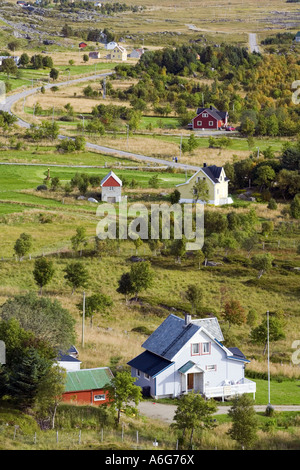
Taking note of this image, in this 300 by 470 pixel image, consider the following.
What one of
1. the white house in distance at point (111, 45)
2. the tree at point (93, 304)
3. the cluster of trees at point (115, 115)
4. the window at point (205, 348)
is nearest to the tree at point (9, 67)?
the cluster of trees at point (115, 115)

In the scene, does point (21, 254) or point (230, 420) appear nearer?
point (230, 420)

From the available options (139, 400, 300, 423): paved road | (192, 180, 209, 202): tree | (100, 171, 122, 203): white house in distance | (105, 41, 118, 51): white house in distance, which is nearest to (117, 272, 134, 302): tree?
(139, 400, 300, 423): paved road

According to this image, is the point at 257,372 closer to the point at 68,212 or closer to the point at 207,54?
the point at 68,212

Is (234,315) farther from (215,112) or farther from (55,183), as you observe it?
(215,112)

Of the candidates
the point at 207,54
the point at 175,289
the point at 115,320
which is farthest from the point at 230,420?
the point at 207,54

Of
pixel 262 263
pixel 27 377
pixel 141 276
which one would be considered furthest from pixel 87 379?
pixel 262 263

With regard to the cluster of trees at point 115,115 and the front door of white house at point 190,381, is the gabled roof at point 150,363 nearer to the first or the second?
the front door of white house at point 190,381
